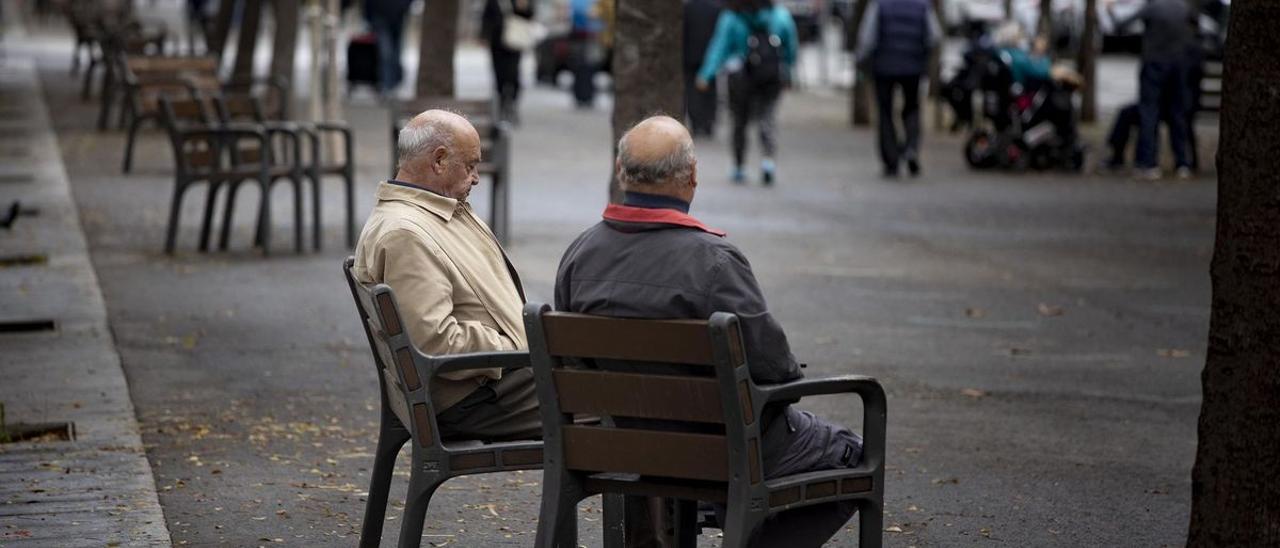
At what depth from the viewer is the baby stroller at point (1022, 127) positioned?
20.0 metres

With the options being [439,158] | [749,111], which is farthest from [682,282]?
[749,111]

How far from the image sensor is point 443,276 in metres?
5.43

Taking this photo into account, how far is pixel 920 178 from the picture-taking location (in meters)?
19.6

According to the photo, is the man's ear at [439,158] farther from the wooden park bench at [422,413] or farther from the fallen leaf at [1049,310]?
the fallen leaf at [1049,310]

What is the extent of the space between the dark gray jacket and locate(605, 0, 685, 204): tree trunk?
5272mm

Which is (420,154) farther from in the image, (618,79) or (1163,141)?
(1163,141)

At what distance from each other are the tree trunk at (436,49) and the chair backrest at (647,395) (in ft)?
36.9

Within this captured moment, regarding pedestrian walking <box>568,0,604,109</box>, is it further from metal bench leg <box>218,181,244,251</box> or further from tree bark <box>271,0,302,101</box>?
metal bench leg <box>218,181,244,251</box>

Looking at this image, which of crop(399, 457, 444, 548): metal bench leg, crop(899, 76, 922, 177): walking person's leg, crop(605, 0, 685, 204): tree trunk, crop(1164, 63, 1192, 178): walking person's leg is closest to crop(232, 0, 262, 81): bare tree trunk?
crop(899, 76, 922, 177): walking person's leg

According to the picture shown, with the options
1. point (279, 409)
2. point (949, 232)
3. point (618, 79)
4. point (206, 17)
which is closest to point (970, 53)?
point (949, 232)

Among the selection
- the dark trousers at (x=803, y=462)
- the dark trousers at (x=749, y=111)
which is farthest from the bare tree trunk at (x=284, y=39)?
the dark trousers at (x=803, y=462)

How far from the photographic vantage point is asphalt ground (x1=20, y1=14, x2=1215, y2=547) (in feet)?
21.8

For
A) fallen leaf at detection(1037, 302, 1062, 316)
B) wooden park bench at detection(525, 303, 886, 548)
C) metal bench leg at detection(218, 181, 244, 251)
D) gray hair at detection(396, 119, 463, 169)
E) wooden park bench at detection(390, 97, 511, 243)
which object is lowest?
fallen leaf at detection(1037, 302, 1062, 316)

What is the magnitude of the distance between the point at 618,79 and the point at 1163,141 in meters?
14.6
